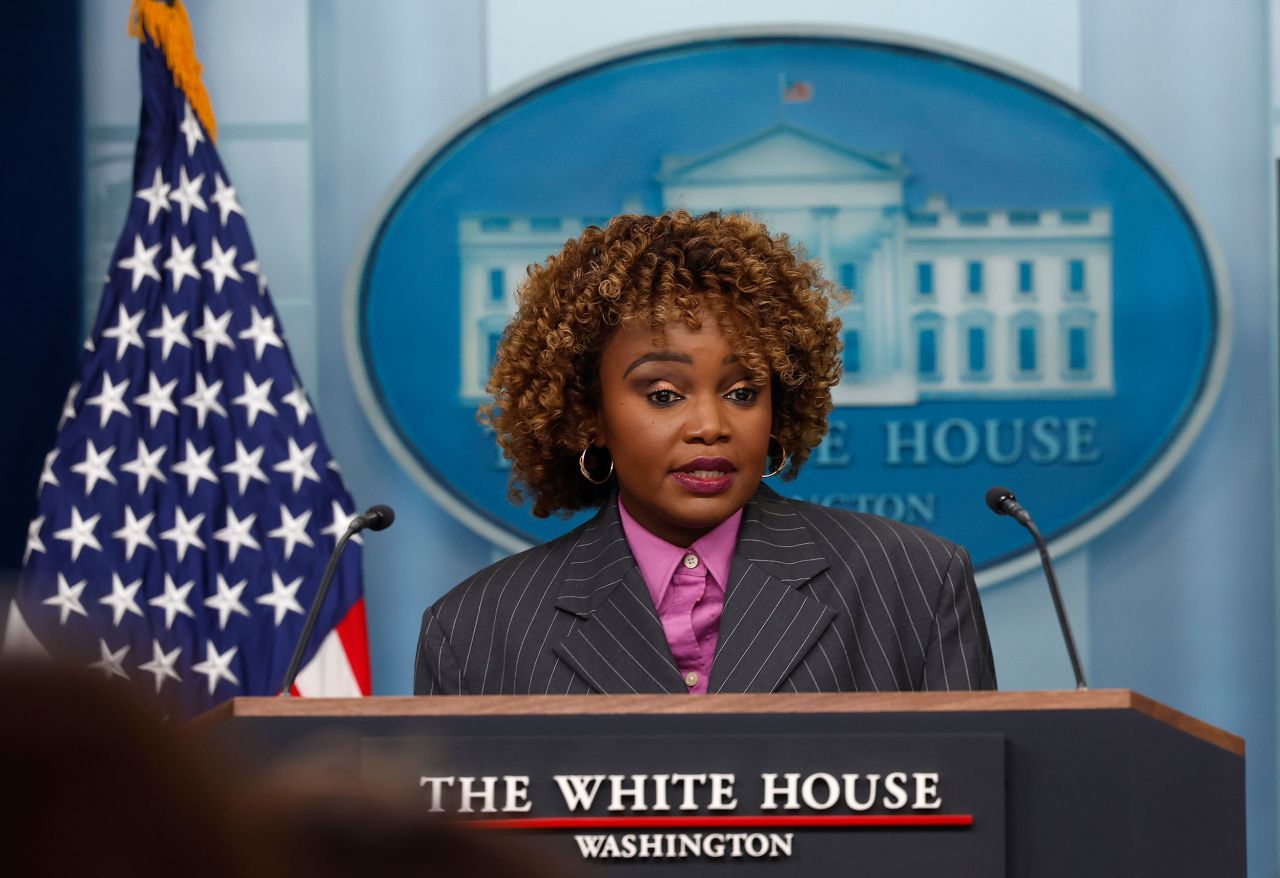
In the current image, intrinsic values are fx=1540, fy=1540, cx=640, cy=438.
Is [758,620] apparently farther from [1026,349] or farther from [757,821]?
[1026,349]

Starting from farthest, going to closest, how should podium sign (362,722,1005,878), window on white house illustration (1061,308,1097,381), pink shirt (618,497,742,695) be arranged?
window on white house illustration (1061,308,1097,381), pink shirt (618,497,742,695), podium sign (362,722,1005,878)

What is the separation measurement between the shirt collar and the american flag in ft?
5.17

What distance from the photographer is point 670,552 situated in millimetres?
1959

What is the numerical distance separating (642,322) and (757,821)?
27.9 inches

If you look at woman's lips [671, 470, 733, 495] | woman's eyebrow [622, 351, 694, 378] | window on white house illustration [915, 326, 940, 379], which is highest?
window on white house illustration [915, 326, 940, 379]

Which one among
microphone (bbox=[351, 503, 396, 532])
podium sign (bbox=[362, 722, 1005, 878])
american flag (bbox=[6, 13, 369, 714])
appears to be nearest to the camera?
podium sign (bbox=[362, 722, 1005, 878])

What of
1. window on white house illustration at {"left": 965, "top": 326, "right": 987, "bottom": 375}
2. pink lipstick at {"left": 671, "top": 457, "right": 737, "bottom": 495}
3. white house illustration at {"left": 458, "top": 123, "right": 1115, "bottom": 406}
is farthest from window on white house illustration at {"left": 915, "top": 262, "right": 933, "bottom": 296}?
pink lipstick at {"left": 671, "top": 457, "right": 737, "bottom": 495}

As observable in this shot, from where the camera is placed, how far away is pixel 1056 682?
12.1 ft

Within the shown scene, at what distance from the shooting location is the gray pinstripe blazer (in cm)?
180

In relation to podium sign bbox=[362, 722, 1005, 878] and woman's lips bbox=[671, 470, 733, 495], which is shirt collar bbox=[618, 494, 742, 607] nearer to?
woman's lips bbox=[671, 470, 733, 495]

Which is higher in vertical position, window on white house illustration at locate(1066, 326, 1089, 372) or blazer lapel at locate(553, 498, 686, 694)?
window on white house illustration at locate(1066, 326, 1089, 372)

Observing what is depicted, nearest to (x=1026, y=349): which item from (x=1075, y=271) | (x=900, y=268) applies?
(x=1075, y=271)

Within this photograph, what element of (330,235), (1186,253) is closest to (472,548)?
(330,235)

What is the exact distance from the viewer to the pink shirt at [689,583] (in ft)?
6.16
